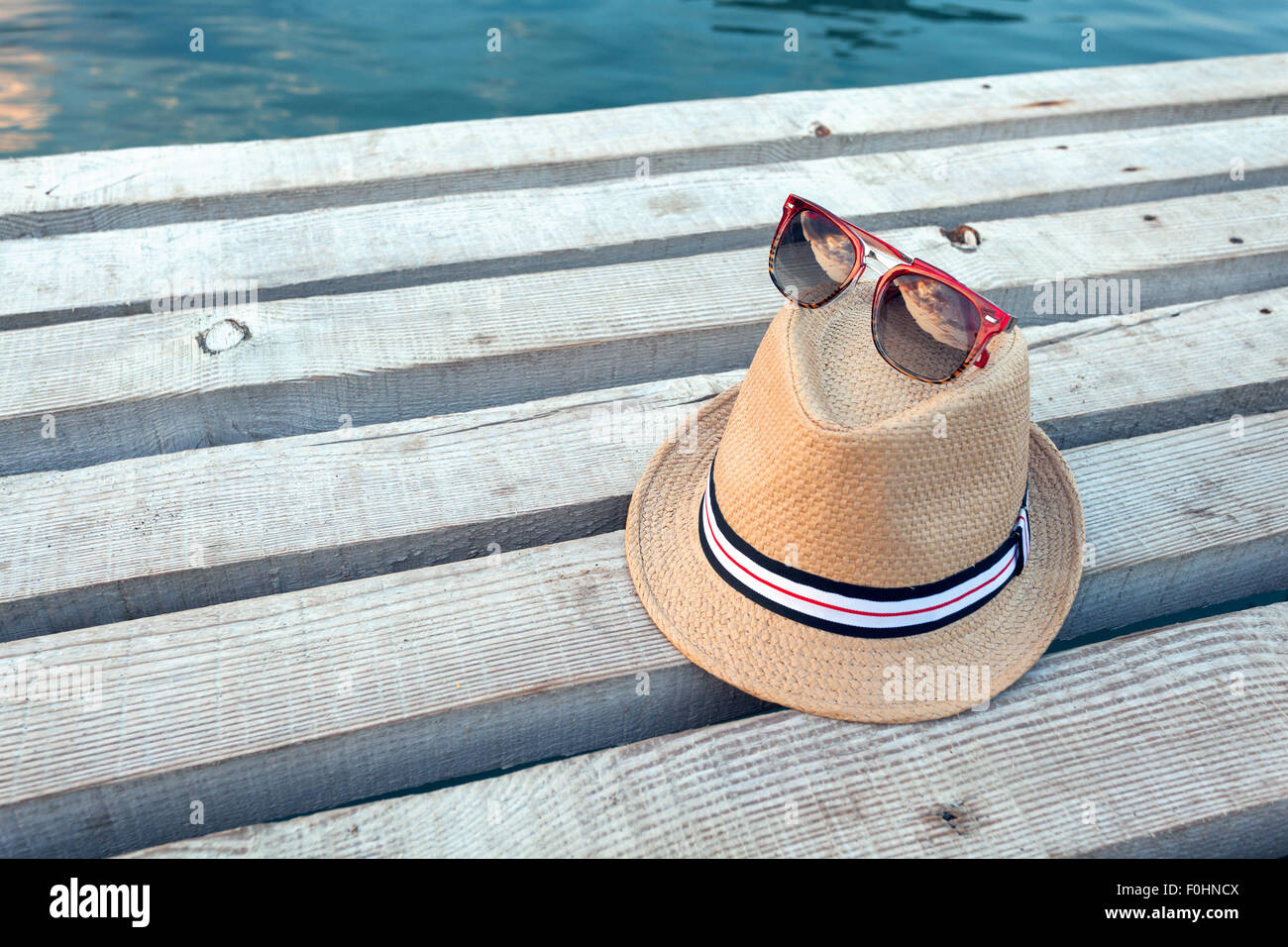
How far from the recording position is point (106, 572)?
5.93ft

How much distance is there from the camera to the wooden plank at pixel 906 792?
1504 mm

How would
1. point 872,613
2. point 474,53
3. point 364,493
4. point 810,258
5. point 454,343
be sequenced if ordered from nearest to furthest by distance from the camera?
point 872,613
point 810,258
point 364,493
point 454,343
point 474,53

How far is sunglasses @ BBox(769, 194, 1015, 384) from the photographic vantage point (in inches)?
63.3

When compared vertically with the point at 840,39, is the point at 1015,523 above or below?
below

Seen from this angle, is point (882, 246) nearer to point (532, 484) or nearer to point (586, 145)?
point (532, 484)

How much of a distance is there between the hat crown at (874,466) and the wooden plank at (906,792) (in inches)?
Answer: 11.7

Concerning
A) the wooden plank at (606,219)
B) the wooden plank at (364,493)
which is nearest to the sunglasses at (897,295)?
the wooden plank at (364,493)

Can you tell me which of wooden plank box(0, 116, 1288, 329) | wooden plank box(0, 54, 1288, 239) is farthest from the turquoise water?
wooden plank box(0, 116, 1288, 329)

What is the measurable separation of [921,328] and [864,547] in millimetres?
426

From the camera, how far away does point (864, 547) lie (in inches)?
62.0

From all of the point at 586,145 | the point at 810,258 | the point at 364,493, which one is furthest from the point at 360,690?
the point at 586,145
